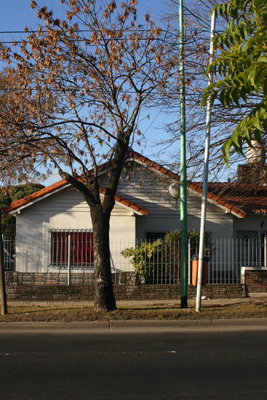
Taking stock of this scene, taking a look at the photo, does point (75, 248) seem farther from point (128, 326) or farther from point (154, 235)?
point (128, 326)

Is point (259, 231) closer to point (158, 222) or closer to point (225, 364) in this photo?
point (158, 222)

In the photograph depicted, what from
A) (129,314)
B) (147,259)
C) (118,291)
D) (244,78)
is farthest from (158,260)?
(244,78)

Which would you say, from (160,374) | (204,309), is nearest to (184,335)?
(204,309)

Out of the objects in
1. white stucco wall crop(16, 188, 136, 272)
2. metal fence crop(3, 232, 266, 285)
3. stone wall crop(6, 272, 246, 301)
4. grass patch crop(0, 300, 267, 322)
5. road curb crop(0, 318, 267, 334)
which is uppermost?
white stucco wall crop(16, 188, 136, 272)

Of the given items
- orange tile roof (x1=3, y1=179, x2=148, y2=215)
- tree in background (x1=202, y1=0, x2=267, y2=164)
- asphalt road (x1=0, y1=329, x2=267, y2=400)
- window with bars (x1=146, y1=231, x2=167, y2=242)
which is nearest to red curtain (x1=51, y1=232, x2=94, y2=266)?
orange tile roof (x1=3, y1=179, x2=148, y2=215)

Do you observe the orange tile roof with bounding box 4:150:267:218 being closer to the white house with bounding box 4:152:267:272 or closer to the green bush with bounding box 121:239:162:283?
the white house with bounding box 4:152:267:272

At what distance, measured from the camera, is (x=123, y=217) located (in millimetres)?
16938

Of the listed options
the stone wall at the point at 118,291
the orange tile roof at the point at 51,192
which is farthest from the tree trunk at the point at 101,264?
the orange tile roof at the point at 51,192

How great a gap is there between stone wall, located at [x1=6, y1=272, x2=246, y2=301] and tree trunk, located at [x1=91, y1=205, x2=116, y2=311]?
2394 millimetres

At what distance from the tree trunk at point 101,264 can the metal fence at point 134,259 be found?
2976 millimetres

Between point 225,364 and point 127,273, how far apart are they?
7879mm

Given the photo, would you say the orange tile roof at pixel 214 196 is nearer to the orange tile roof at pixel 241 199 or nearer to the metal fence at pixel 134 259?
the orange tile roof at pixel 241 199

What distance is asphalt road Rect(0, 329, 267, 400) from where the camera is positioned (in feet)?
18.8

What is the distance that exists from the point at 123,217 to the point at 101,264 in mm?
5677
